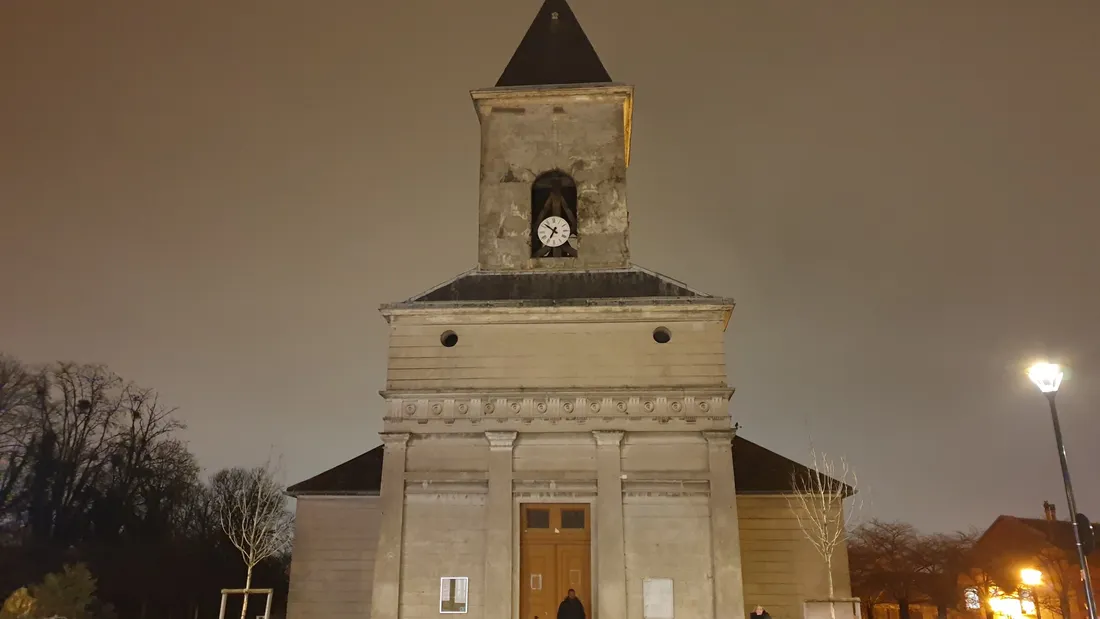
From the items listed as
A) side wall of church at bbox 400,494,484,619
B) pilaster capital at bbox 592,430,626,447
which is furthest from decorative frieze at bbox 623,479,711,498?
side wall of church at bbox 400,494,484,619

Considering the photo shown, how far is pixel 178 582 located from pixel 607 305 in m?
33.7

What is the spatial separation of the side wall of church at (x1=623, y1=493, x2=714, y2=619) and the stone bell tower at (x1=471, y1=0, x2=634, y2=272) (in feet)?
22.1

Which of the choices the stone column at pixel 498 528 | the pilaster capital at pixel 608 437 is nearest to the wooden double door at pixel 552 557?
the stone column at pixel 498 528

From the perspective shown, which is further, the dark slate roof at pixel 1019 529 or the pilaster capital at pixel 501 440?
the dark slate roof at pixel 1019 529

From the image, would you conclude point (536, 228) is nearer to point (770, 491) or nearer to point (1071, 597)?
point (770, 491)

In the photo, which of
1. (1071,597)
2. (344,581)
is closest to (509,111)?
(344,581)

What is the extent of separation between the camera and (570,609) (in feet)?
54.5

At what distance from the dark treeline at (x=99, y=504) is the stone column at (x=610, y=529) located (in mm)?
23461

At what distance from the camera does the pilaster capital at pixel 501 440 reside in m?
18.5

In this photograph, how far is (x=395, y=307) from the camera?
789 inches

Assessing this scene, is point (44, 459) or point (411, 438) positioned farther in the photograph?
point (44, 459)

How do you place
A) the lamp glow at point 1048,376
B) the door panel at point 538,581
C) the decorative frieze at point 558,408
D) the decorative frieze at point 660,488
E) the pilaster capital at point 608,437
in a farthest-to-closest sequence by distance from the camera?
the decorative frieze at point 558,408
the pilaster capital at point 608,437
the decorative frieze at point 660,488
the door panel at point 538,581
the lamp glow at point 1048,376

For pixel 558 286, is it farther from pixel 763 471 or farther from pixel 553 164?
pixel 763 471

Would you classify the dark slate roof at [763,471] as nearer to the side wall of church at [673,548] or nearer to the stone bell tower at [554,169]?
the side wall of church at [673,548]
